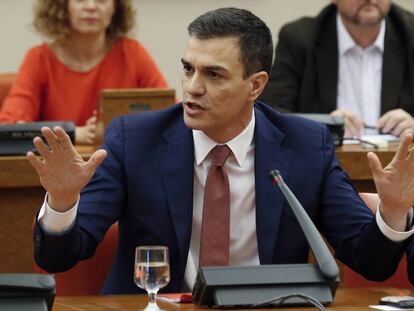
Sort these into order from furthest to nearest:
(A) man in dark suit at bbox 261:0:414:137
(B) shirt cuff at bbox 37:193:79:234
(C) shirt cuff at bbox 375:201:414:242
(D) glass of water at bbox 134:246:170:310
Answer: (A) man in dark suit at bbox 261:0:414:137, (C) shirt cuff at bbox 375:201:414:242, (B) shirt cuff at bbox 37:193:79:234, (D) glass of water at bbox 134:246:170:310

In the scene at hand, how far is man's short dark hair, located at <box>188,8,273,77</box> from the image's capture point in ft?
9.23

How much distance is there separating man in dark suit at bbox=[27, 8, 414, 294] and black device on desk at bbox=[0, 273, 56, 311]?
1.58 feet

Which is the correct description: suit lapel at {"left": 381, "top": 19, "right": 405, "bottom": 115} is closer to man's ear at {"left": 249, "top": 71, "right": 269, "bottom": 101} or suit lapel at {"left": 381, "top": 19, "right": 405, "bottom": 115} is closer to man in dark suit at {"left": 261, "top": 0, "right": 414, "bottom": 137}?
man in dark suit at {"left": 261, "top": 0, "right": 414, "bottom": 137}

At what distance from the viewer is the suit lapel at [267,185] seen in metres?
2.87

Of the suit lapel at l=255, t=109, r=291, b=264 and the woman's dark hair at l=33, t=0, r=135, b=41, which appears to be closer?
the suit lapel at l=255, t=109, r=291, b=264

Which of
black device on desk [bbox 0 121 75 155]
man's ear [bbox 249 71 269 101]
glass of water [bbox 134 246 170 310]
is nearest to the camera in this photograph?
glass of water [bbox 134 246 170 310]

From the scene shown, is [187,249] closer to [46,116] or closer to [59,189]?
[59,189]

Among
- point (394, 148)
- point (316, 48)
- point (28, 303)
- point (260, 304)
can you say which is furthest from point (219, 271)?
point (316, 48)

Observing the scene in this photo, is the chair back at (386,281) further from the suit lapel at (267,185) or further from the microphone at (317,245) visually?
the microphone at (317,245)

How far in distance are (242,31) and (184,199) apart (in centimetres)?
47

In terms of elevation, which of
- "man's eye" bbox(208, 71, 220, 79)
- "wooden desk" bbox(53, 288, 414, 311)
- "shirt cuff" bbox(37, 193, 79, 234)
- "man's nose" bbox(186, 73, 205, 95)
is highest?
"man's eye" bbox(208, 71, 220, 79)

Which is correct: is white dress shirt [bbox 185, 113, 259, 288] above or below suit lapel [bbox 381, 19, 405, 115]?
below

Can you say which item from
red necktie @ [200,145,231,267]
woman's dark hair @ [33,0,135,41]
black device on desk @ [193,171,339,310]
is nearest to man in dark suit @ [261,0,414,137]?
woman's dark hair @ [33,0,135,41]

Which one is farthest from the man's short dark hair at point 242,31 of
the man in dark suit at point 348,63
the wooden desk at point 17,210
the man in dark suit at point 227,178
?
the man in dark suit at point 348,63
